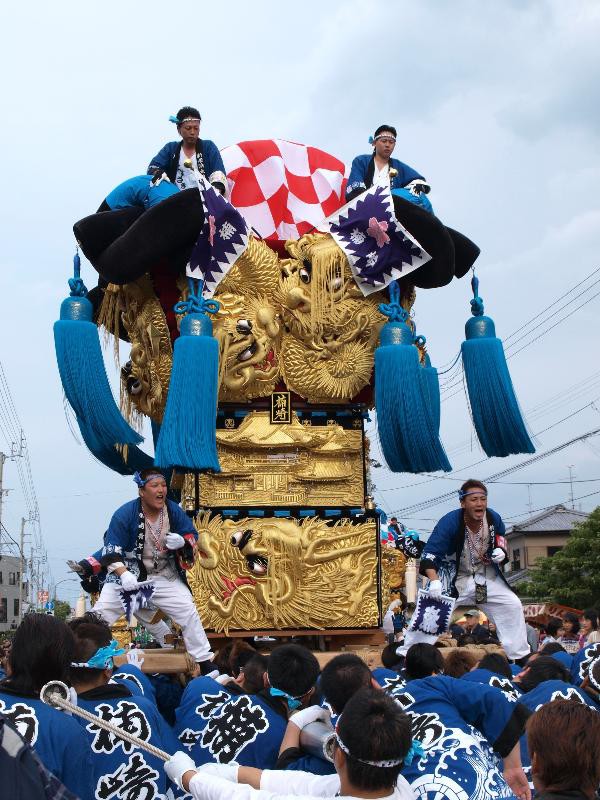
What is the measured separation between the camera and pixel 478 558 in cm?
688

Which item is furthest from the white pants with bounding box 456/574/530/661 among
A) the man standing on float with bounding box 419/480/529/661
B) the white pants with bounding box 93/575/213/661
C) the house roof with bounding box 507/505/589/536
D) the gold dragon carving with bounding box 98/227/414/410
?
the house roof with bounding box 507/505/589/536

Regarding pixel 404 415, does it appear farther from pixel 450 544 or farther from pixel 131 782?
pixel 131 782

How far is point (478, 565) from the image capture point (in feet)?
22.7

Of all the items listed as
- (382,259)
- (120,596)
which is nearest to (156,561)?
(120,596)

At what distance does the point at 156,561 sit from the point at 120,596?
379 mm

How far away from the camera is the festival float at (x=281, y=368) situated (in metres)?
8.02

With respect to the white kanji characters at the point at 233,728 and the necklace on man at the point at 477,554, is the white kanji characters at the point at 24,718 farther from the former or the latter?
the necklace on man at the point at 477,554

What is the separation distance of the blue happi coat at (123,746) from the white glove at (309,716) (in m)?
0.51

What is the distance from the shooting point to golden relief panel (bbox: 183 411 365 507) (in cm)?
840

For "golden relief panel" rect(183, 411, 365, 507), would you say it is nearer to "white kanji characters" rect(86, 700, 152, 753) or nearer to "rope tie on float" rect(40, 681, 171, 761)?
"white kanji characters" rect(86, 700, 152, 753)

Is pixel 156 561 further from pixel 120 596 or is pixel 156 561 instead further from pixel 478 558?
pixel 478 558

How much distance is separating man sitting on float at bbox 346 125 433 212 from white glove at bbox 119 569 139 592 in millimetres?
4043

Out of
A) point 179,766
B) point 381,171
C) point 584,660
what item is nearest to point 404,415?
point 381,171

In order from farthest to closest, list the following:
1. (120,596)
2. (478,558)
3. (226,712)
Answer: (478,558) → (120,596) → (226,712)
